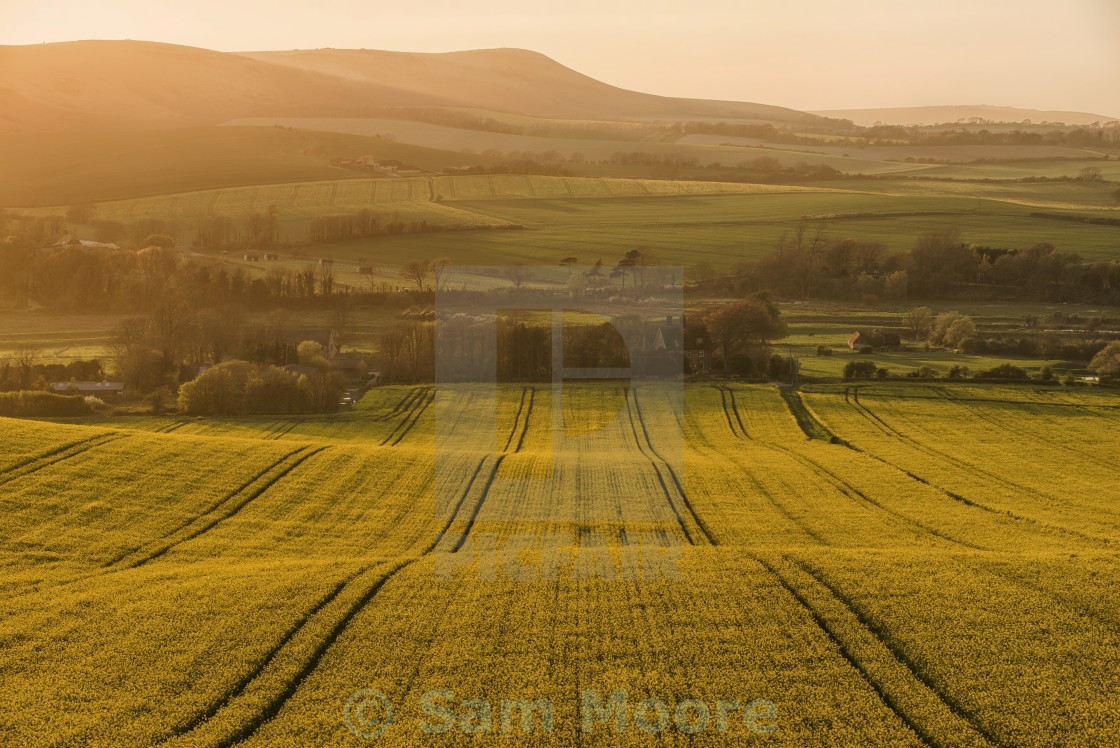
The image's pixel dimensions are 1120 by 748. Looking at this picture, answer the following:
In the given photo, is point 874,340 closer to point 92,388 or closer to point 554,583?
point 554,583

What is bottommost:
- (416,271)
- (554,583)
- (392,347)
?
(554,583)

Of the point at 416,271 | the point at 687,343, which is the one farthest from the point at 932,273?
the point at 416,271

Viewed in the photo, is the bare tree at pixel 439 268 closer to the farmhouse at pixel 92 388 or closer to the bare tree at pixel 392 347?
the bare tree at pixel 392 347

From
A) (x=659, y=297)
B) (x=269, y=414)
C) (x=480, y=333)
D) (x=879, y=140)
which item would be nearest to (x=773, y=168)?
(x=879, y=140)

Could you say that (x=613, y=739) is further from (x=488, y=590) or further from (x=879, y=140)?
(x=879, y=140)

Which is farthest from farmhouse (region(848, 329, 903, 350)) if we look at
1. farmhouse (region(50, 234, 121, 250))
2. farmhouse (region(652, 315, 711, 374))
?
farmhouse (region(50, 234, 121, 250))

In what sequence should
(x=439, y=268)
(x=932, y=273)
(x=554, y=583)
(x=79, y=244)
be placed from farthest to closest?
1. (x=79, y=244)
2. (x=932, y=273)
3. (x=439, y=268)
4. (x=554, y=583)

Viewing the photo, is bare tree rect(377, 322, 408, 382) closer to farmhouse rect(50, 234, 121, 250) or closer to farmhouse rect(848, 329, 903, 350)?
farmhouse rect(848, 329, 903, 350)

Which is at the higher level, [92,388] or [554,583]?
[92,388]
